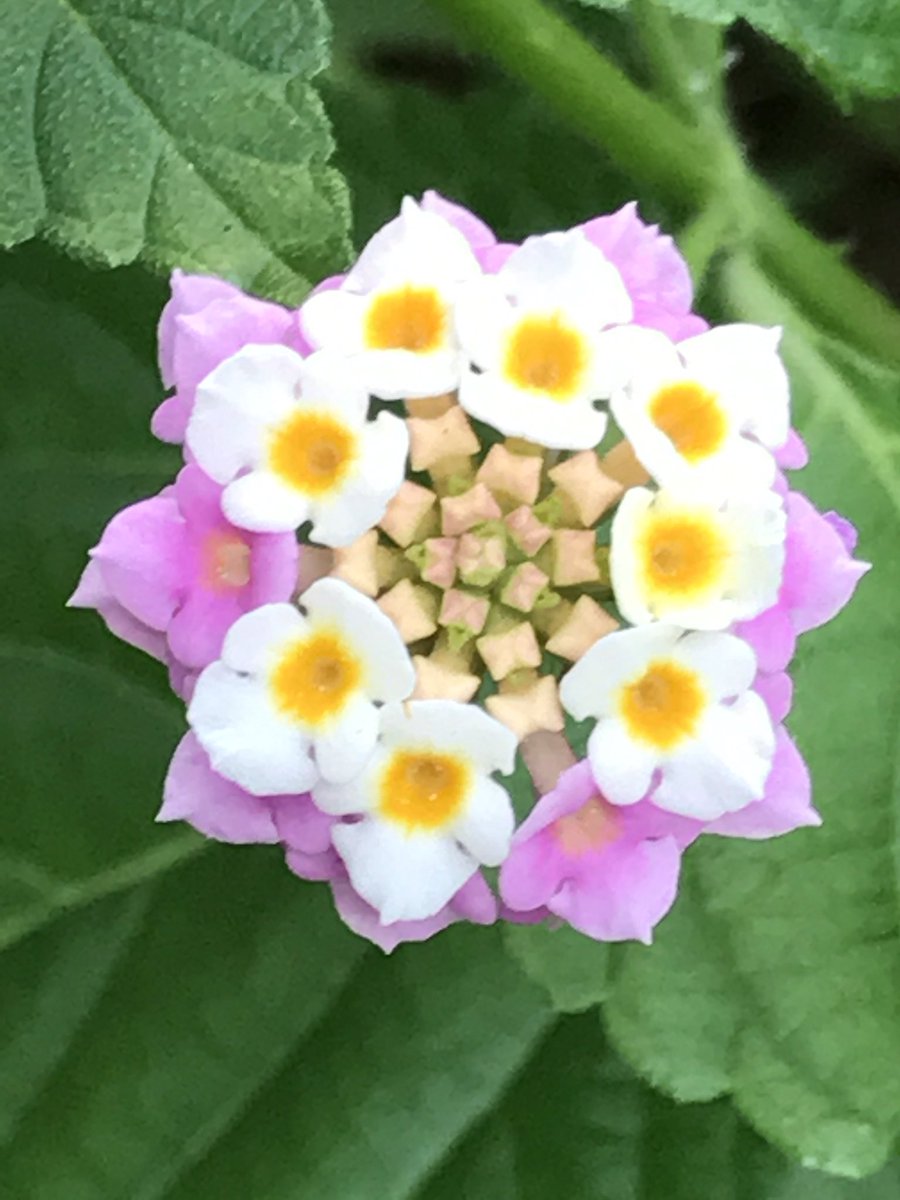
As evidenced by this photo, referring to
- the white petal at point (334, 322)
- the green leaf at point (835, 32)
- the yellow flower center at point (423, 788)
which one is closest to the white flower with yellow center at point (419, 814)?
the yellow flower center at point (423, 788)

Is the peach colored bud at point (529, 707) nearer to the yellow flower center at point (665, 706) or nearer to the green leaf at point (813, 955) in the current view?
the yellow flower center at point (665, 706)

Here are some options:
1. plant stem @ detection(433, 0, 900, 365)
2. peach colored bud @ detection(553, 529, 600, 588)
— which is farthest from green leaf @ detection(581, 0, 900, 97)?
peach colored bud @ detection(553, 529, 600, 588)

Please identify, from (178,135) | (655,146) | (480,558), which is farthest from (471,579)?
(655,146)

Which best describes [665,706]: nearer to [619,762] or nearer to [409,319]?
[619,762]

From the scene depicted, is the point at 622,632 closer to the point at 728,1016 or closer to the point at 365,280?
the point at 365,280

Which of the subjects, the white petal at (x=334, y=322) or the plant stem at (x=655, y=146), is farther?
the plant stem at (x=655, y=146)

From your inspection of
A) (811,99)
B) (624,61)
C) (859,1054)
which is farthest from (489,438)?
(811,99)
